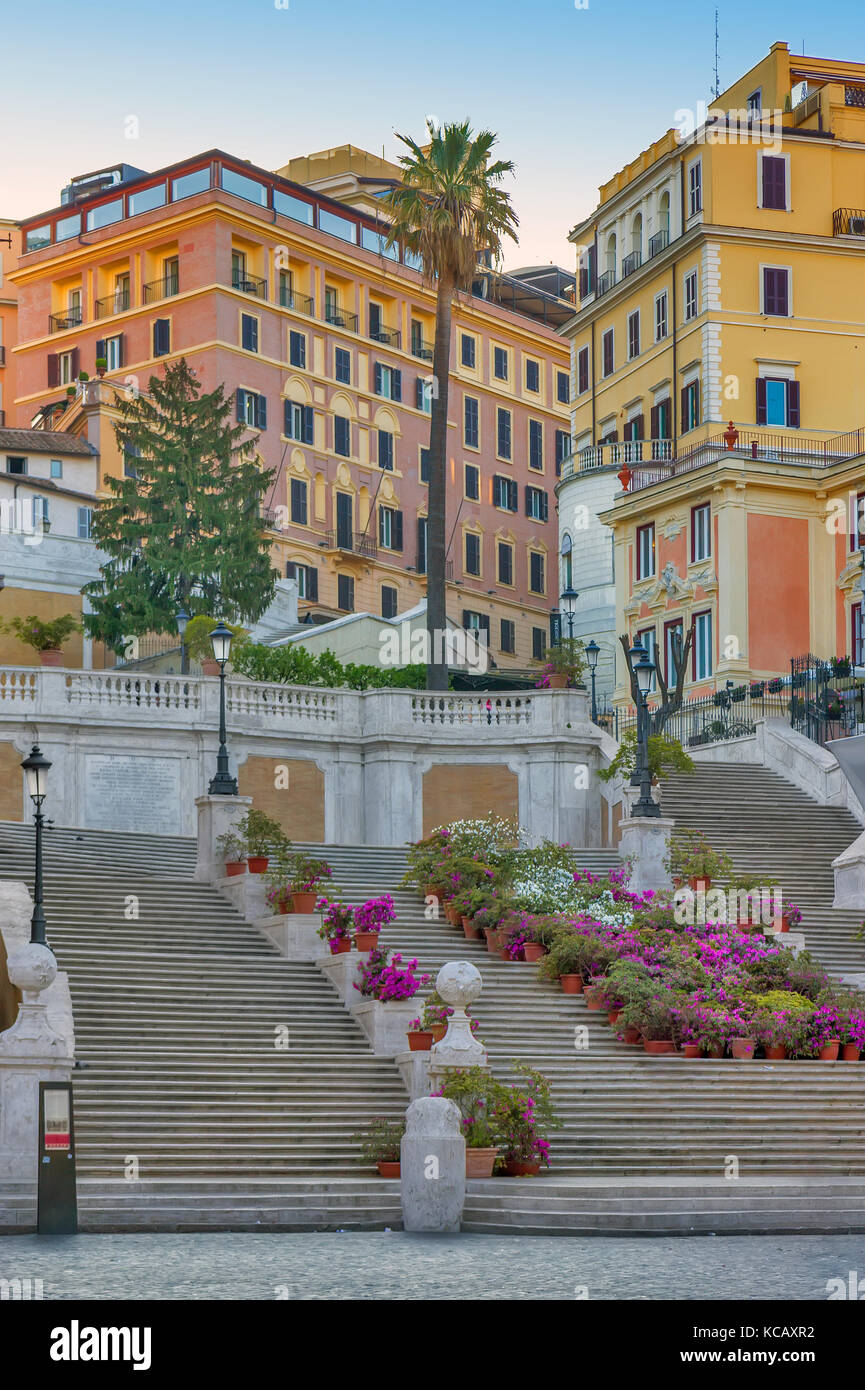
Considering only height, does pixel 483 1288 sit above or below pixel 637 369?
below

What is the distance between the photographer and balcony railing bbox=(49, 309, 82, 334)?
73562 mm

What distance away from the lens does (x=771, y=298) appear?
185 feet

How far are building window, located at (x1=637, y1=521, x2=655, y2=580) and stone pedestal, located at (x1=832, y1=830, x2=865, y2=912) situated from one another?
20.4 m

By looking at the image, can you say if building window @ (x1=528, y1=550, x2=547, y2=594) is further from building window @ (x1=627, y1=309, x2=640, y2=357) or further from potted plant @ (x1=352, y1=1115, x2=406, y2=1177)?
potted plant @ (x1=352, y1=1115, x2=406, y2=1177)

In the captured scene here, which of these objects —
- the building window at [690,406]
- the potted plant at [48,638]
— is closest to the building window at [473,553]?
the building window at [690,406]

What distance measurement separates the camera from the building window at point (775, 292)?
185 feet

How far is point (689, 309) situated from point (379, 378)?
21.8 meters

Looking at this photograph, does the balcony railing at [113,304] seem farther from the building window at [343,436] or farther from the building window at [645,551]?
the building window at [645,551]

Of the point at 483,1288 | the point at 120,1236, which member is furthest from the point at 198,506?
the point at 483,1288

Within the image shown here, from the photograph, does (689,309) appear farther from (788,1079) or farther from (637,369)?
(788,1079)

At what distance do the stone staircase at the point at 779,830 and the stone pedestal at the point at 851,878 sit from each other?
24 centimetres

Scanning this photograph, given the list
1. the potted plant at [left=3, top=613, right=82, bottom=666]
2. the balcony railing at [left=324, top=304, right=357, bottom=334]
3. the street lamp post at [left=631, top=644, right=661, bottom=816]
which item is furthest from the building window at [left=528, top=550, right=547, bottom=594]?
the street lamp post at [left=631, top=644, right=661, bottom=816]

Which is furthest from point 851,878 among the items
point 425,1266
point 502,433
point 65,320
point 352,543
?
point 502,433

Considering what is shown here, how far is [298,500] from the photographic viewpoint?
71062mm
